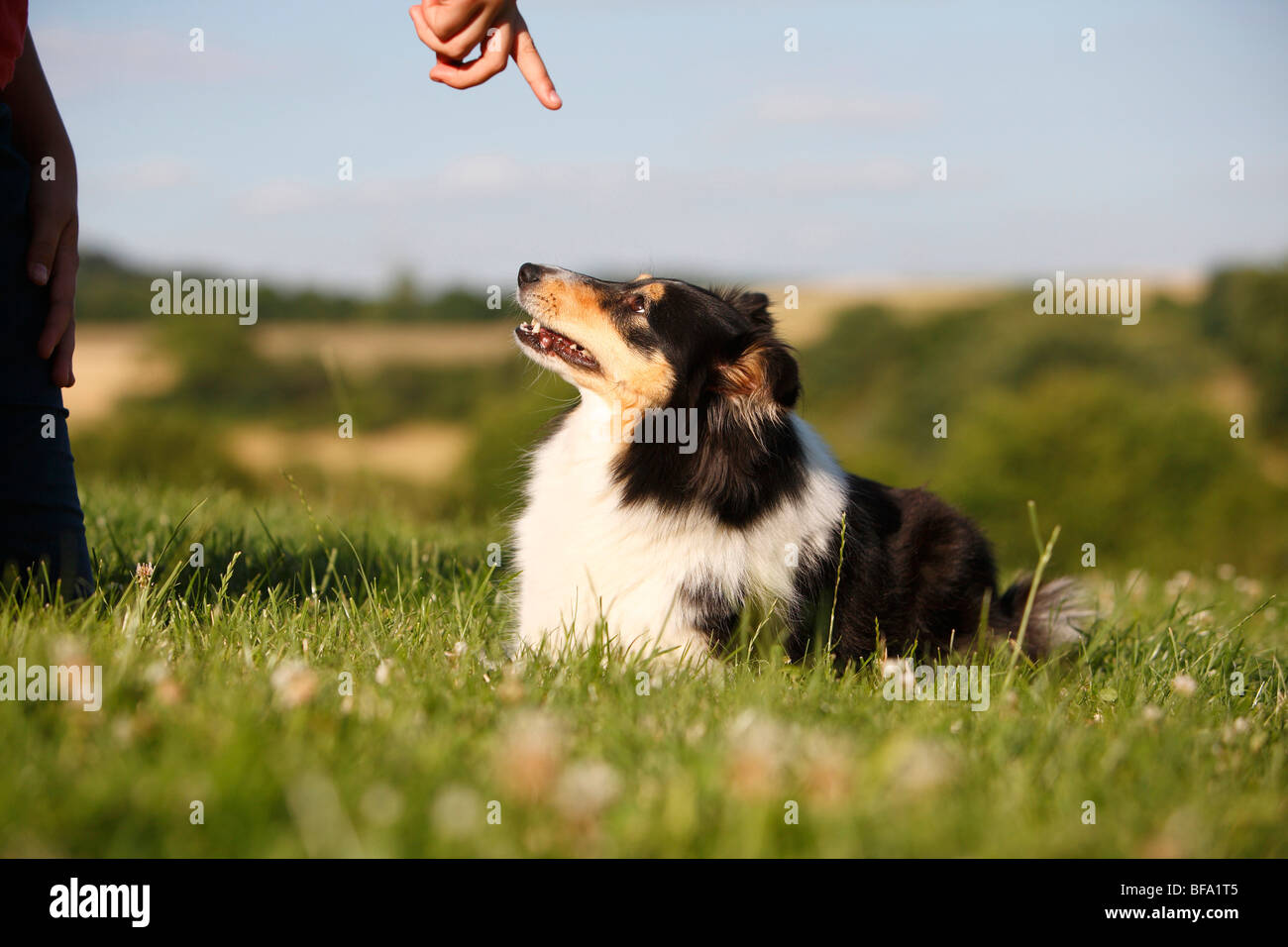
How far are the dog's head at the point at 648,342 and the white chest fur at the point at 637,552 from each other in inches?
7.9

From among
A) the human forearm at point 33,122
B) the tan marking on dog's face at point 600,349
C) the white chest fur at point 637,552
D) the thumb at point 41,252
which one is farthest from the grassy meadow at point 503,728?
the human forearm at point 33,122

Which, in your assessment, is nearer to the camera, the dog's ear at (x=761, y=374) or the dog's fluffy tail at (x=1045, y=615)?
the dog's ear at (x=761, y=374)

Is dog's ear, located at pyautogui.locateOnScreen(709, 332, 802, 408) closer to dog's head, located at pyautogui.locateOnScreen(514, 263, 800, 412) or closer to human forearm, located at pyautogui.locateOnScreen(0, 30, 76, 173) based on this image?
dog's head, located at pyautogui.locateOnScreen(514, 263, 800, 412)

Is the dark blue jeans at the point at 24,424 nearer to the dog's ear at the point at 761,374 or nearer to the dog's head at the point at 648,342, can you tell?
the dog's head at the point at 648,342

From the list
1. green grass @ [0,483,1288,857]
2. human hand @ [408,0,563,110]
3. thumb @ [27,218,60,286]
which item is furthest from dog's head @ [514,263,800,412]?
thumb @ [27,218,60,286]

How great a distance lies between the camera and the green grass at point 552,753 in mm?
1790

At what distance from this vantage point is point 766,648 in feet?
12.4

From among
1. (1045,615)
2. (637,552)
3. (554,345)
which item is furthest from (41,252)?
(1045,615)

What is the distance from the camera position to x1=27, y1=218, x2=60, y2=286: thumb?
342 centimetres

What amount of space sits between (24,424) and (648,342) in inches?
90.6

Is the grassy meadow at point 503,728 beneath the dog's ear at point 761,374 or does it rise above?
beneath

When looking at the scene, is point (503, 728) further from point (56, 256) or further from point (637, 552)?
point (56, 256)
